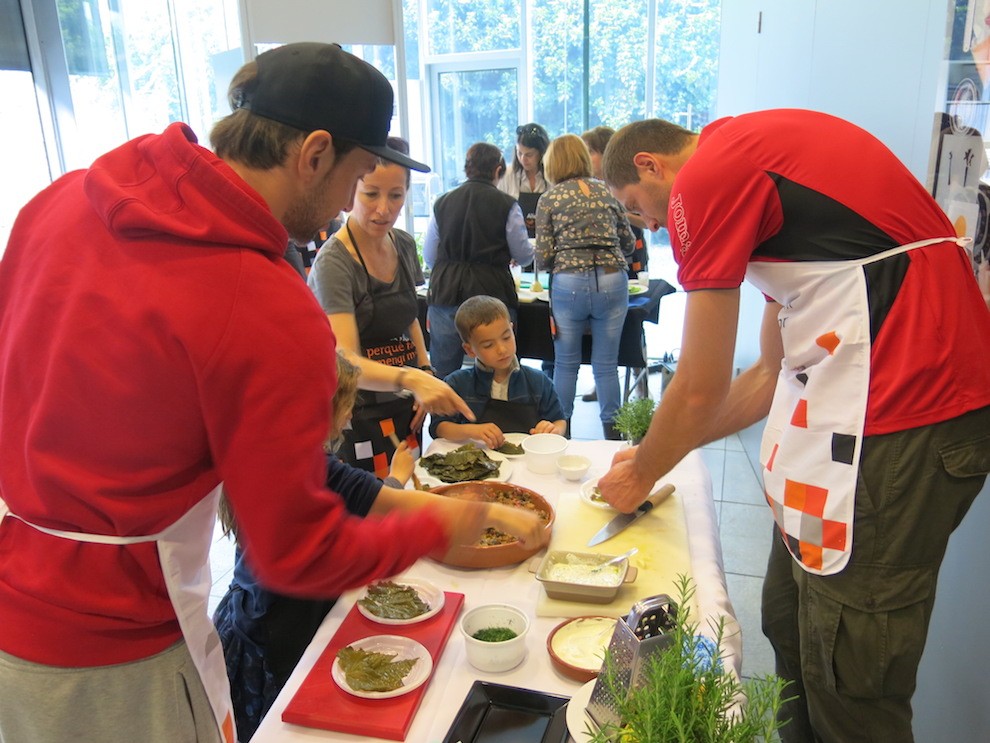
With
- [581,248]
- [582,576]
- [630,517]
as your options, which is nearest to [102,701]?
[582,576]

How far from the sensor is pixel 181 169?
2.92ft

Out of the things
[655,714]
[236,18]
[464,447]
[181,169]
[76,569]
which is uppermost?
[236,18]

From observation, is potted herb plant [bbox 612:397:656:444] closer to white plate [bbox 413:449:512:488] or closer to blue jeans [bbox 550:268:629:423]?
white plate [bbox 413:449:512:488]

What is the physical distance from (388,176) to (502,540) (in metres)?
1.17

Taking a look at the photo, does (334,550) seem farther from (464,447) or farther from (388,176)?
(388,176)

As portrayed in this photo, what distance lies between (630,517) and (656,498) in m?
0.09

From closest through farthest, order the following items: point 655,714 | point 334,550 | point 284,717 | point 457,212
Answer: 1. point 655,714
2. point 334,550
3. point 284,717
4. point 457,212

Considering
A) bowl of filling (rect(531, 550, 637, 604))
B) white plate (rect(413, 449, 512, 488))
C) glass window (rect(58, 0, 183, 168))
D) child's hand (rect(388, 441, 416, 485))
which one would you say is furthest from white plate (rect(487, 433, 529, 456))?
glass window (rect(58, 0, 183, 168))

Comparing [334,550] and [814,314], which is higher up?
[814,314]

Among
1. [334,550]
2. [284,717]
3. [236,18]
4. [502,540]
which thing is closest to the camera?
[334,550]

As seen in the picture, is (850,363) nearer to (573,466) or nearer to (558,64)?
(573,466)

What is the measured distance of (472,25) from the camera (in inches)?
293

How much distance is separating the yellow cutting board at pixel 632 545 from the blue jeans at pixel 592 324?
2.07 m

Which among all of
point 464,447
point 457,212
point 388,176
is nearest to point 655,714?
point 464,447
